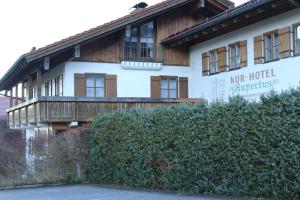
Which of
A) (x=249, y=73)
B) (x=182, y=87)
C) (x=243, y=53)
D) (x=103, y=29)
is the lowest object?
(x=182, y=87)

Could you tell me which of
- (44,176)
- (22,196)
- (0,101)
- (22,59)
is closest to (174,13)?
(22,59)

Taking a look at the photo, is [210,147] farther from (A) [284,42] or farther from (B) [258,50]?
(B) [258,50]

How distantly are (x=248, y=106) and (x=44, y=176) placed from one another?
1032 cm

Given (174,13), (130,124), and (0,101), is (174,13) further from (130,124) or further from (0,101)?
(0,101)

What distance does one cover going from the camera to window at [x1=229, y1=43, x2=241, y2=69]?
2259cm

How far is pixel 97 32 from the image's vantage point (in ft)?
78.0

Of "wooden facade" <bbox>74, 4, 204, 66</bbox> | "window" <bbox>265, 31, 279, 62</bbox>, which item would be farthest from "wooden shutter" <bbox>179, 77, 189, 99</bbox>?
"window" <bbox>265, 31, 279, 62</bbox>

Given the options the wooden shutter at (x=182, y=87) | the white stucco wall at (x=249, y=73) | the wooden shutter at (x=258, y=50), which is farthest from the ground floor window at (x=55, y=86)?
the wooden shutter at (x=258, y=50)

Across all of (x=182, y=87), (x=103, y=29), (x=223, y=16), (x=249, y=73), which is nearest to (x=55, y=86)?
(x=103, y=29)

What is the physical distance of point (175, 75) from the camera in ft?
87.2

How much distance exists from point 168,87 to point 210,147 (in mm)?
12590

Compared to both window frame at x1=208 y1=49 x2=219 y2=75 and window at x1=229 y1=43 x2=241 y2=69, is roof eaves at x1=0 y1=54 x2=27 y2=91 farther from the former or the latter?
window at x1=229 y1=43 x2=241 y2=69

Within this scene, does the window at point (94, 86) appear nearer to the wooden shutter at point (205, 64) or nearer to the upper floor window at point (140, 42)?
the upper floor window at point (140, 42)

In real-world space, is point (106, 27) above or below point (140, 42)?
above
